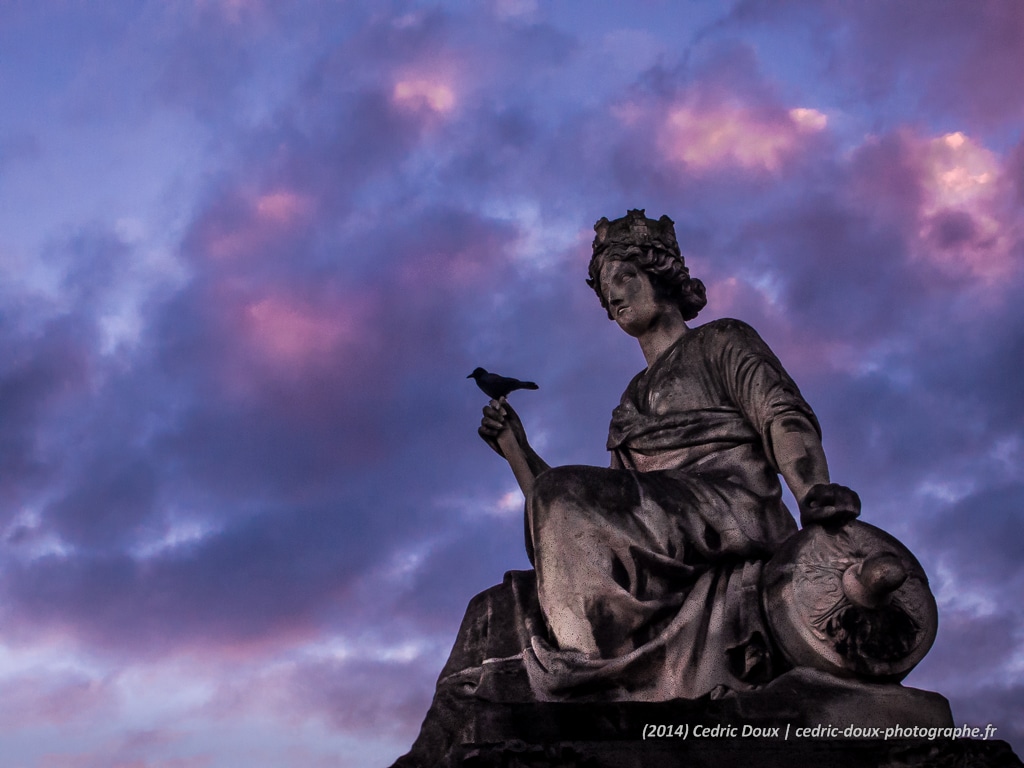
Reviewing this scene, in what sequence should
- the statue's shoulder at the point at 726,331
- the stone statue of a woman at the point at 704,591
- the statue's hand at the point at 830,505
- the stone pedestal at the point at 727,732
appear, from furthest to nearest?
1. the statue's shoulder at the point at 726,331
2. the statue's hand at the point at 830,505
3. the stone statue of a woman at the point at 704,591
4. the stone pedestal at the point at 727,732

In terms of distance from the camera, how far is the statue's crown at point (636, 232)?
32.8 feet

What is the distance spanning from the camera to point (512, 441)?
9.72 metres

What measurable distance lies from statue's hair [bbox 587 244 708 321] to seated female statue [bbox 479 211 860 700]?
0.67 m

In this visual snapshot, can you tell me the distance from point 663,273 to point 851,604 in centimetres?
343

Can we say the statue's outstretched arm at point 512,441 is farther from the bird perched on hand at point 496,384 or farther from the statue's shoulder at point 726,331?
the statue's shoulder at point 726,331

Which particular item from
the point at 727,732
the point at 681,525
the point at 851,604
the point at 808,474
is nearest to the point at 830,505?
the point at 851,604

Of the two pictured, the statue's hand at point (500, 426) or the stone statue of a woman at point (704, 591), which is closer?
the stone statue of a woman at point (704, 591)

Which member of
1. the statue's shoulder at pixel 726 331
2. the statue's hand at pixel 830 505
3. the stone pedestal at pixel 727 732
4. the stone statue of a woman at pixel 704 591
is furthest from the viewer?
the statue's shoulder at pixel 726 331

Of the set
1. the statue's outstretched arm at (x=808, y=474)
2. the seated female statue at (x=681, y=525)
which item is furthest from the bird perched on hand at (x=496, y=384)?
the statue's outstretched arm at (x=808, y=474)

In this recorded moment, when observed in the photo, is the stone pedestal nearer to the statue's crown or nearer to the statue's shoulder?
the statue's shoulder

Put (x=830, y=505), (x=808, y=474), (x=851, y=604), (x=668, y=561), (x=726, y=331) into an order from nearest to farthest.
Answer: (x=851, y=604) < (x=830, y=505) < (x=668, y=561) < (x=808, y=474) < (x=726, y=331)

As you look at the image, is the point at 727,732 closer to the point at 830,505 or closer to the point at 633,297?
the point at 830,505

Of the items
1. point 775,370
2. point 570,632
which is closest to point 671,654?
point 570,632

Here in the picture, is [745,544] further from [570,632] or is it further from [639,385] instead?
[639,385]
